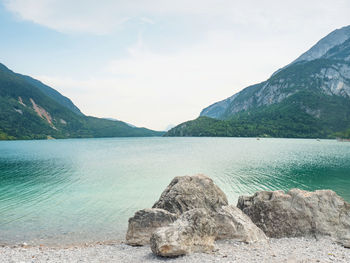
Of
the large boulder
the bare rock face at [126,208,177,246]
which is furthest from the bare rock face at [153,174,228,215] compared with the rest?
the large boulder

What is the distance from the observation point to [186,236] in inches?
448

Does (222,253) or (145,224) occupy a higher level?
(145,224)

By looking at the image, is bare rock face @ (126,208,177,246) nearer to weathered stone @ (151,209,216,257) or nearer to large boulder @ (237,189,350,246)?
weathered stone @ (151,209,216,257)

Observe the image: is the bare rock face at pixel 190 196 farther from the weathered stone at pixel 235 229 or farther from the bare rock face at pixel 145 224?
the weathered stone at pixel 235 229

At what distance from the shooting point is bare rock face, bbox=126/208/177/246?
1398 cm

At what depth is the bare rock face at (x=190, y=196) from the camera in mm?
16375

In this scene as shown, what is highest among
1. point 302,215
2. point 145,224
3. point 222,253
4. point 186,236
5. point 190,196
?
point 190,196

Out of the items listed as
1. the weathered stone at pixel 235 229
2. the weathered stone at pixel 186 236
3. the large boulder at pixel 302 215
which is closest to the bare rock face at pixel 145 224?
the weathered stone at pixel 186 236

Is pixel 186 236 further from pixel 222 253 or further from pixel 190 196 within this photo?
pixel 190 196

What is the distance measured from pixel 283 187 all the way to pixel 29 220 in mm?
31829

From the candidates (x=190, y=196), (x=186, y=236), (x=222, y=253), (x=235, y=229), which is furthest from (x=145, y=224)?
(x=235, y=229)

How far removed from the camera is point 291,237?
566 inches

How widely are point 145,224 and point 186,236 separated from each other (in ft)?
12.3

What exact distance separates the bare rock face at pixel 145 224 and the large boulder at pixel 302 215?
6.13 meters
